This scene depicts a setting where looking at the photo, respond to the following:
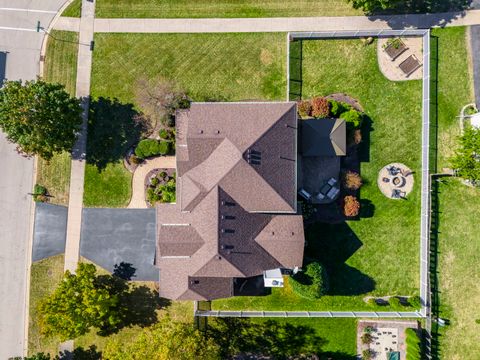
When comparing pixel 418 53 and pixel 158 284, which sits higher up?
pixel 418 53

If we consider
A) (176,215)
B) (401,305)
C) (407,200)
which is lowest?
(401,305)

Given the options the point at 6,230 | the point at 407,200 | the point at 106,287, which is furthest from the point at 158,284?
the point at 407,200

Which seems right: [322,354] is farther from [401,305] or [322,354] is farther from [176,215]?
[176,215]

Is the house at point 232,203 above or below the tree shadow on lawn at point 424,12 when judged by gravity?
below

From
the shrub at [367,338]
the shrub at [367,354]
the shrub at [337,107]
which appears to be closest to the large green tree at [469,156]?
the shrub at [337,107]

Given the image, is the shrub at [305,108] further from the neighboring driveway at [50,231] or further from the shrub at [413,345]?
the neighboring driveway at [50,231]

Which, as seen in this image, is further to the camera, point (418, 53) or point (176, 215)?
point (418, 53)

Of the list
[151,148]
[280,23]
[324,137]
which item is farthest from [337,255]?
[280,23]

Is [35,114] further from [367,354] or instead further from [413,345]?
[413,345]
